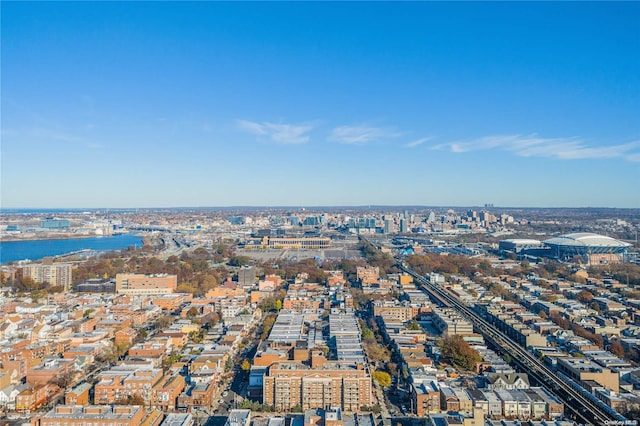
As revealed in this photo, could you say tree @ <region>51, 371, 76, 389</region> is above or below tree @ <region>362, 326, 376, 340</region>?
below

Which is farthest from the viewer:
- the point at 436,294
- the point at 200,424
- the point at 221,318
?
the point at 436,294

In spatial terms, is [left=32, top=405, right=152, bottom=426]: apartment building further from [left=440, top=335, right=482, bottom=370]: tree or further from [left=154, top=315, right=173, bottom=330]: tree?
[left=440, top=335, right=482, bottom=370]: tree

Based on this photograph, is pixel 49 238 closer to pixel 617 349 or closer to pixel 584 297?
pixel 584 297

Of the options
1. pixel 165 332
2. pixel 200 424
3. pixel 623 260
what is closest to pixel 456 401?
pixel 200 424

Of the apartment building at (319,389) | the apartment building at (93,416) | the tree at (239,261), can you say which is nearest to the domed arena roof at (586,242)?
the tree at (239,261)

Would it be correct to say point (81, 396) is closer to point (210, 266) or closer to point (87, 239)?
point (210, 266)

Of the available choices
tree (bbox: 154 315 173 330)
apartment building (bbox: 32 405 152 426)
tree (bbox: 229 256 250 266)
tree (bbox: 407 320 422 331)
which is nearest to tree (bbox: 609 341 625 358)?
tree (bbox: 407 320 422 331)
